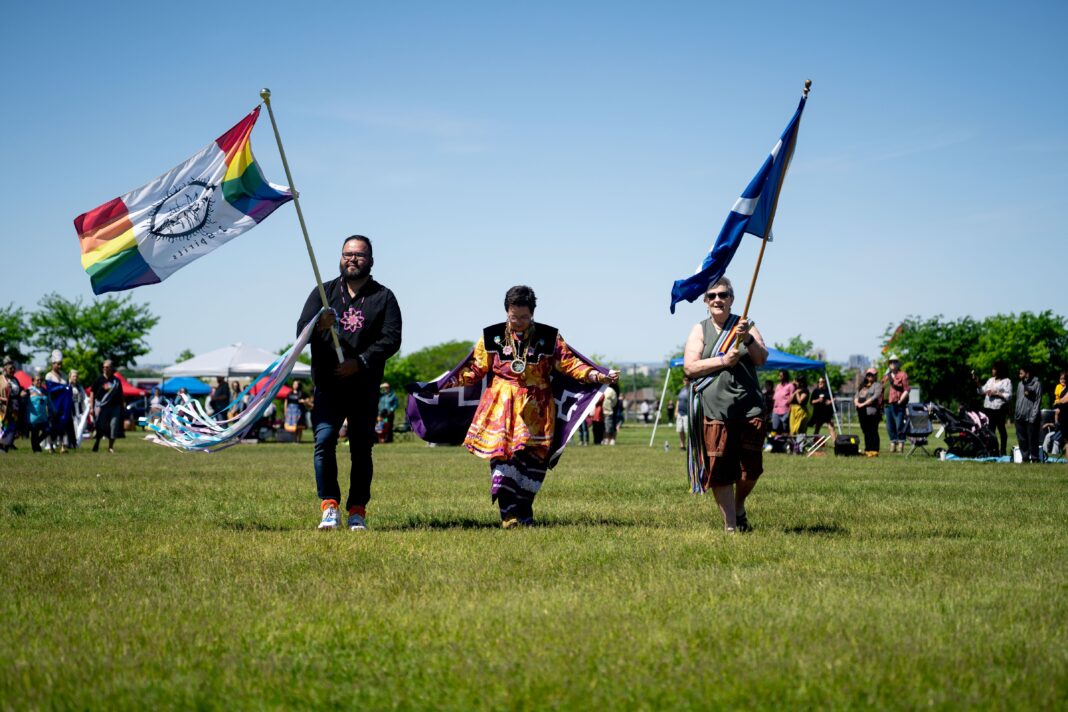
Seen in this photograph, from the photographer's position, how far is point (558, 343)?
929cm

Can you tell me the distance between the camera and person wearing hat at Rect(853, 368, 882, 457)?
22516 mm

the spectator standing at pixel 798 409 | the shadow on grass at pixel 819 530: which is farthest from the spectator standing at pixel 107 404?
the shadow on grass at pixel 819 530

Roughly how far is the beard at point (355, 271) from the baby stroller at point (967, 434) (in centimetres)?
1449

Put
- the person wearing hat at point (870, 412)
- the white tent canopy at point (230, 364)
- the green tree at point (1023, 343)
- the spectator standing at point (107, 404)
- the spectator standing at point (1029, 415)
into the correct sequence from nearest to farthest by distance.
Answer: the spectator standing at point (1029, 415), the spectator standing at point (107, 404), the person wearing hat at point (870, 412), the white tent canopy at point (230, 364), the green tree at point (1023, 343)

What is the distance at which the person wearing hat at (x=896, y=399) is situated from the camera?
22.4 meters

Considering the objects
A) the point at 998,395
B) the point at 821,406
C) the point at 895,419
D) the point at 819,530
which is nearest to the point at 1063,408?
the point at 998,395

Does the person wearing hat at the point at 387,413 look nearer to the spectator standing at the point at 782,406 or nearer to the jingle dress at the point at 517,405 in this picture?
the spectator standing at the point at 782,406

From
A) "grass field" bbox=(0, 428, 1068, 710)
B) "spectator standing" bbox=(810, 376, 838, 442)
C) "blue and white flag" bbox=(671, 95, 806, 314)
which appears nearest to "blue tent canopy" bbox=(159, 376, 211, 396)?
"spectator standing" bbox=(810, 376, 838, 442)

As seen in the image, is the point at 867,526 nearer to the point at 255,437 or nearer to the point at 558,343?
the point at 558,343

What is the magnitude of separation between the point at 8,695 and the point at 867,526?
21.2 ft

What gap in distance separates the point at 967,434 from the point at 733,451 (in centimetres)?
1394

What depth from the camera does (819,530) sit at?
835 centimetres

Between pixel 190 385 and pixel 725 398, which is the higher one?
pixel 190 385

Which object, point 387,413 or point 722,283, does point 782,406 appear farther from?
point 722,283
